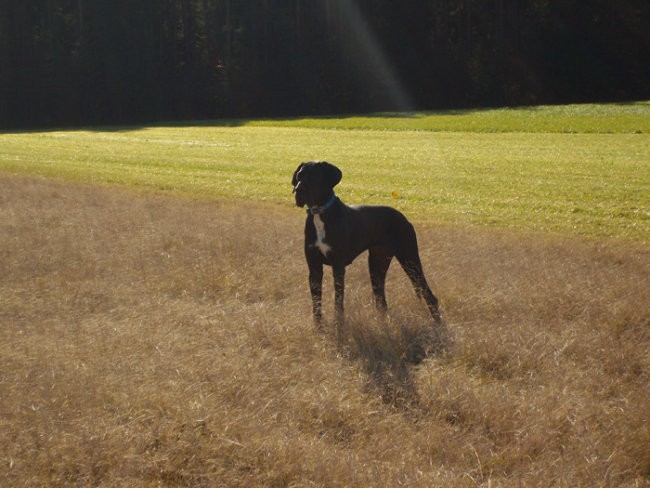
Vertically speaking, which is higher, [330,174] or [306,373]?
[330,174]

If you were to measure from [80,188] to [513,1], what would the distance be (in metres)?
49.3

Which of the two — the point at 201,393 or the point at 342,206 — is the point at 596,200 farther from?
the point at 201,393

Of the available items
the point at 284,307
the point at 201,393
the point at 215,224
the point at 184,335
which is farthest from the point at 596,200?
the point at 201,393

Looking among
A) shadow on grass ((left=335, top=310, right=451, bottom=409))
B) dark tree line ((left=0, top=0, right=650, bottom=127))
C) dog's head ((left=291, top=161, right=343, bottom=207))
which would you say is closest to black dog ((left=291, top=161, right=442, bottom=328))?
dog's head ((left=291, top=161, right=343, bottom=207))

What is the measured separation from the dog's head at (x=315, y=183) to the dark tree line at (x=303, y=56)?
52.5 meters

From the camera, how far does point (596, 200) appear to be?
1555 centimetres

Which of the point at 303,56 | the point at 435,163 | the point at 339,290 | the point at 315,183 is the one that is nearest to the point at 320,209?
the point at 315,183

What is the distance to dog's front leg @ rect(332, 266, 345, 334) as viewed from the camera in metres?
7.05

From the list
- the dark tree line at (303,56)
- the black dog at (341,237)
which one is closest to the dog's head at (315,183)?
the black dog at (341,237)

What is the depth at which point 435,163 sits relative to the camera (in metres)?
22.2

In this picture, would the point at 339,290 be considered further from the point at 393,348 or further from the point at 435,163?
the point at 435,163

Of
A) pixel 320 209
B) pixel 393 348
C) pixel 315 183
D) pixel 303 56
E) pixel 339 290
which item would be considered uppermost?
pixel 303 56

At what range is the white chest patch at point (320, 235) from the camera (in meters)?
6.94

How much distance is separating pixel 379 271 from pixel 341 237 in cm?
83
